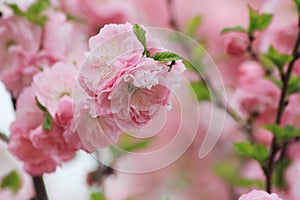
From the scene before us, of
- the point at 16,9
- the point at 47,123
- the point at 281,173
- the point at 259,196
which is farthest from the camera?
the point at 281,173

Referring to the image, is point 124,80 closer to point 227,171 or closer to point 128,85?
point 128,85

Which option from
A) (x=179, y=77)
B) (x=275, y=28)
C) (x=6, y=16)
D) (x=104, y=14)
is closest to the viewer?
(x=179, y=77)

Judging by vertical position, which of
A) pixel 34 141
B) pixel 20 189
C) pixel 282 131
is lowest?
pixel 20 189

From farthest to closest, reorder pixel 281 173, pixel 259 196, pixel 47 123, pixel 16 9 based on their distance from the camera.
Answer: pixel 281 173
pixel 16 9
pixel 47 123
pixel 259 196

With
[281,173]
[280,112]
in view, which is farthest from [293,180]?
[280,112]

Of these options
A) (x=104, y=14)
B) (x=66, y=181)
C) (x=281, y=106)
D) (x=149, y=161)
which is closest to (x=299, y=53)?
(x=281, y=106)

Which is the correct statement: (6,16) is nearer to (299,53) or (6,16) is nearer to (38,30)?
(38,30)
